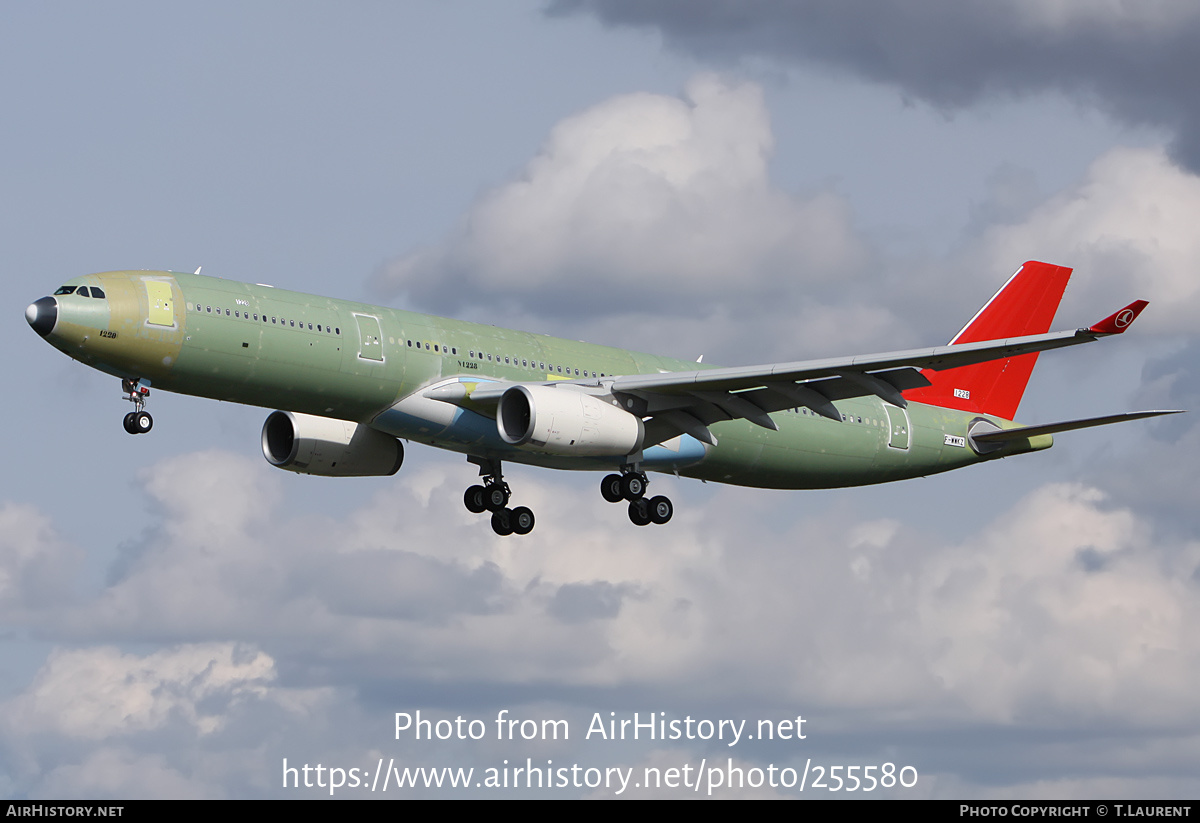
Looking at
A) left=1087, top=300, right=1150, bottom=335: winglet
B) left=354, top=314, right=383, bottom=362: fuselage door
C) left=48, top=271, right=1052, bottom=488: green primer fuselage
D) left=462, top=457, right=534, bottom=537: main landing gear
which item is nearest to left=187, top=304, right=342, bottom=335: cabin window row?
left=48, top=271, right=1052, bottom=488: green primer fuselage

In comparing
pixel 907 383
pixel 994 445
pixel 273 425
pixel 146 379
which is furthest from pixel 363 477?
pixel 994 445

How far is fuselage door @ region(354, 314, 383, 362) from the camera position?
4522cm

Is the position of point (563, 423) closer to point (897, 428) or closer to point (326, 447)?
point (326, 447)

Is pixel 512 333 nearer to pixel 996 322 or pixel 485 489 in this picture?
pixel 485 489

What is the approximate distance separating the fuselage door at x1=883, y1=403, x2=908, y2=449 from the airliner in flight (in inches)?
2.2

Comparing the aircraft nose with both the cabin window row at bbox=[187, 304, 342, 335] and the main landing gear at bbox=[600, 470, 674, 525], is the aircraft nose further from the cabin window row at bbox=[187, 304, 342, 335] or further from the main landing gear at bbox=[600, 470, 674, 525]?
the main landing gear at bbox=[600, 470, 674, 525]

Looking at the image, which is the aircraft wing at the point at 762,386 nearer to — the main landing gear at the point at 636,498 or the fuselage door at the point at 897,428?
the main landing gear at the point at 636,498

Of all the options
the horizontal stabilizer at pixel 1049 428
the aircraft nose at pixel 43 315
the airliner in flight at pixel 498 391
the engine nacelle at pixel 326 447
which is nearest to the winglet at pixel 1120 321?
the airliner in flight at pixel 498 391

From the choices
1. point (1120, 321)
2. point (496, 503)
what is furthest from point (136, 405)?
point (1120, 321)

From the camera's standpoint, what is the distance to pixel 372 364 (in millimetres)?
45344

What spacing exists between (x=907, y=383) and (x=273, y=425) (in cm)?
1846

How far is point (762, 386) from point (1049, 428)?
10.8m

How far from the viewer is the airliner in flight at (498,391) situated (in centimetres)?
4281

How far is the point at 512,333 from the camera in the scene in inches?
1943
